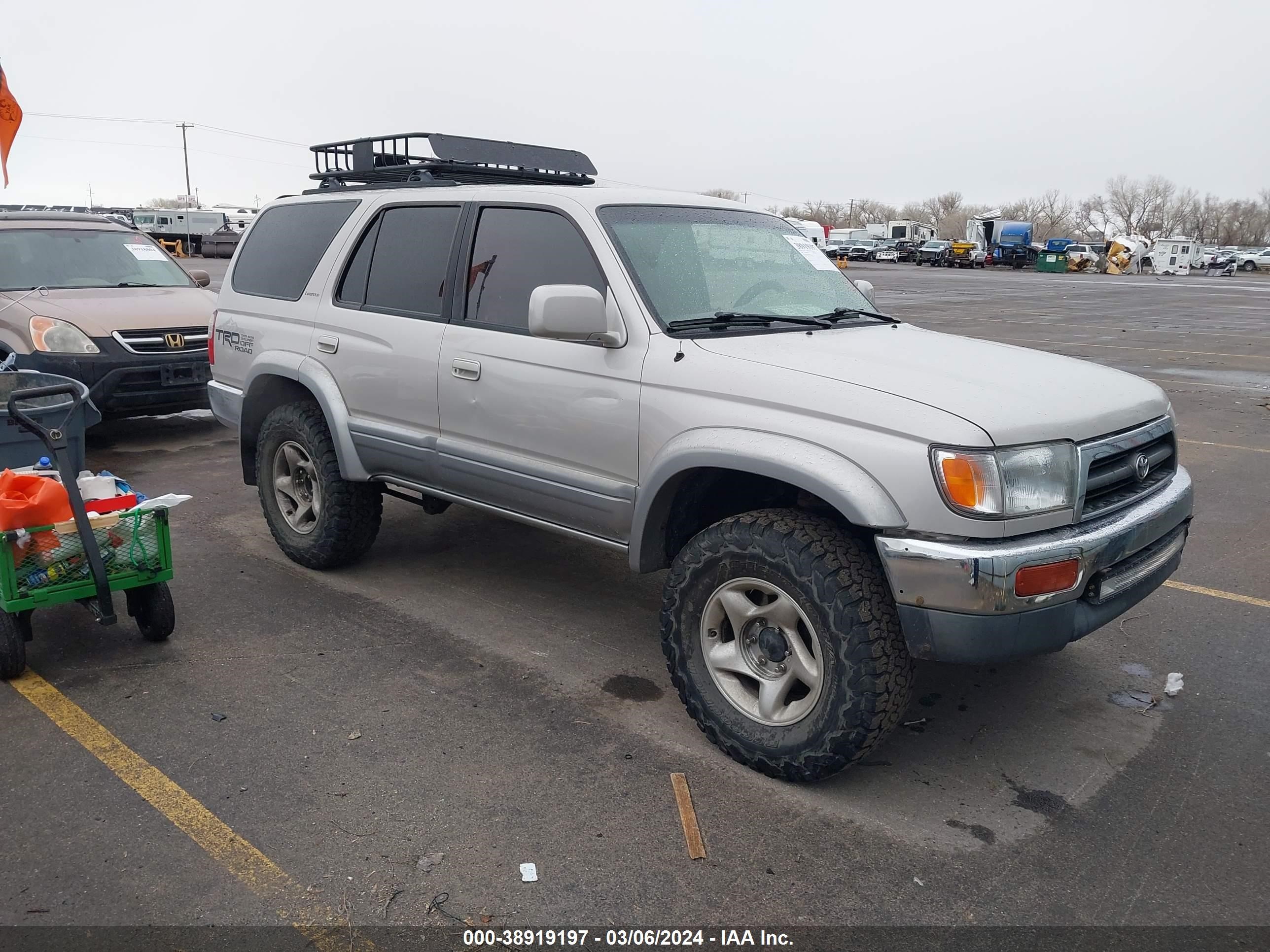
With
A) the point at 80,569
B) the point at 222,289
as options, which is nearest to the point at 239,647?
the point at 80,569

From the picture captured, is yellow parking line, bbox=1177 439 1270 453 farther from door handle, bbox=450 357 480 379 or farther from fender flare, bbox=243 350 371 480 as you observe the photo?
fender flare, bbox=243 350 371 480

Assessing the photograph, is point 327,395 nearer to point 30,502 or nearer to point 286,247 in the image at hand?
point 286,247

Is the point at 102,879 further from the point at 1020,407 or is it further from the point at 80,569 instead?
the point at 1020,407

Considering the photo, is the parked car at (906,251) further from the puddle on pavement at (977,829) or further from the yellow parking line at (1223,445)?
the puddle on pavement at (977,829)

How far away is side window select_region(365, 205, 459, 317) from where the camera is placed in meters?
4.66

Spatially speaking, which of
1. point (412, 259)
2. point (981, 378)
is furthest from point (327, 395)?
point (981, 378)

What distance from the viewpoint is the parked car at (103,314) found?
7.96 m

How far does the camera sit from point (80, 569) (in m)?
4.20

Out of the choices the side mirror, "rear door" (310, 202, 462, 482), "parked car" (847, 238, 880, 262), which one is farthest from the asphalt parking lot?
"parked car" (847, 238, 880, 262)

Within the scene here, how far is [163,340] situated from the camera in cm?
833

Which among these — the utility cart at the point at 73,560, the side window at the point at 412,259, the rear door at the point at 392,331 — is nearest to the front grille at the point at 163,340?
the rear door at the point at 392,331

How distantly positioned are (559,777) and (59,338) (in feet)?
21.4

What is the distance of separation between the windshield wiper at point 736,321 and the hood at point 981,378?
73 mm

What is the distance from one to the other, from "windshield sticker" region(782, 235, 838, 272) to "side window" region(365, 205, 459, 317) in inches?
61.2
